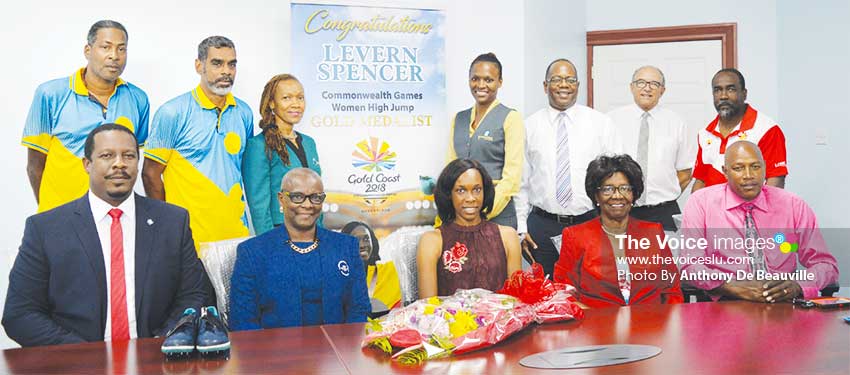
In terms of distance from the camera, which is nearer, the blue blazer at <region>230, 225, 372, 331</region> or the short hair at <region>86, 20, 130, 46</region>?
the blue blazer at <region>230, 225, 372, 331</region>

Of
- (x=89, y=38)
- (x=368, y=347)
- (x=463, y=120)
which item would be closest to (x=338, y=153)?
(x=463, y=120)

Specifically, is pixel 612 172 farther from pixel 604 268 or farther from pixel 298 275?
pixel 298 275

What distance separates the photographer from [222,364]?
2.36 metres

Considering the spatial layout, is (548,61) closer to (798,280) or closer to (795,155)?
(795,155)

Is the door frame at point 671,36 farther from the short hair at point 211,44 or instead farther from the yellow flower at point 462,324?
the yellow flower at point 462,324

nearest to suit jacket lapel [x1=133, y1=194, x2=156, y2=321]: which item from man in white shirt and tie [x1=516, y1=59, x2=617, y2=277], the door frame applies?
man in white shirt and tie [x1=516, y1=59, x2=617, y2=277]

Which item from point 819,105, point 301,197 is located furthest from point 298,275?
point 819,105

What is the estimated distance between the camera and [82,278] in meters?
3.04

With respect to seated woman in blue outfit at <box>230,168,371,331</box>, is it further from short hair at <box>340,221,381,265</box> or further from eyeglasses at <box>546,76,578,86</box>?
eyeglasses at <box>546,76,578,86</box>

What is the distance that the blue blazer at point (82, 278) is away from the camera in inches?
117

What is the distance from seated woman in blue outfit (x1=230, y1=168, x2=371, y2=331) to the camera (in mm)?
3246

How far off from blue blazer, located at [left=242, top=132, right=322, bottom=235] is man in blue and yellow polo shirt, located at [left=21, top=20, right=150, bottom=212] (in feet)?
2.27

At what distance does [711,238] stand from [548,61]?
2268 mm

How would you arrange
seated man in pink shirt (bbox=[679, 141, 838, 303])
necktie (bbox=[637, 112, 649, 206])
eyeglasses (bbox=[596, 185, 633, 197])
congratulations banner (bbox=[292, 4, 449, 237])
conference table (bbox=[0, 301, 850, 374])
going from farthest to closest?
necktie (bbox=[637, 112, 649, 206]), congratulations banner (bbox=[292, 4, 449, 237]), eyeglasses (bbox=[596, 185, 633, 197]), seated man in pink shirt (bbox=[679, 141, 838, 303]), conference table (bbox=[0, 301, 850, 374])
